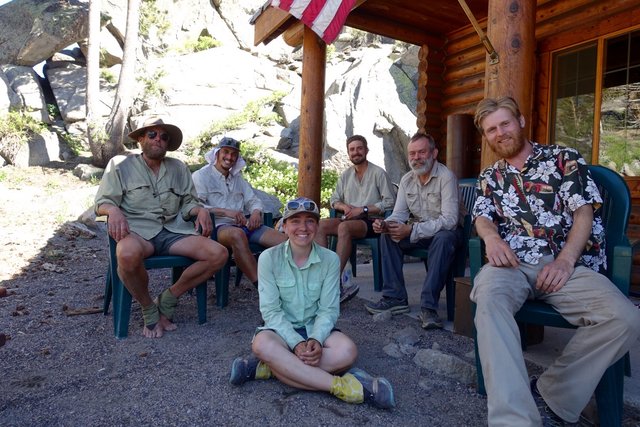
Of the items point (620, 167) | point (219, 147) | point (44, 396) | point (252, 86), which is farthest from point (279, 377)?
point (252, 86)

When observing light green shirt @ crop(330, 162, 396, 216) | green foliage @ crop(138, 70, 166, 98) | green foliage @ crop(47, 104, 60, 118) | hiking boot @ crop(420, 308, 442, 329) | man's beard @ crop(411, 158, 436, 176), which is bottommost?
hiking boot @ crop(420, 308, 442, 329)

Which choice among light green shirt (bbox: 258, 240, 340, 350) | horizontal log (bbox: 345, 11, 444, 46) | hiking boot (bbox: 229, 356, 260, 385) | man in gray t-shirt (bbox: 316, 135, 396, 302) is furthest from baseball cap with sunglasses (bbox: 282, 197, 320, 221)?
horizontal log (bbox: 345, 11, 444, 46)

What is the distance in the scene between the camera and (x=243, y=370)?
2.58 meters

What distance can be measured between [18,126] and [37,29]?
4808 mm

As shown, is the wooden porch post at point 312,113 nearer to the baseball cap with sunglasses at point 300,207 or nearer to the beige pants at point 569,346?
the baseball cap with sunglasses at point 300,207

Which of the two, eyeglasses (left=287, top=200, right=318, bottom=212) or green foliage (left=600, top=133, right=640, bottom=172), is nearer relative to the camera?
eyeglasses (left=287, top=200, right=318, bottom=212)

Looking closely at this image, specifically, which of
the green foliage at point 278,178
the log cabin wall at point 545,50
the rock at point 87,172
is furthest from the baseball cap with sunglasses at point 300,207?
the rock at point 87,172

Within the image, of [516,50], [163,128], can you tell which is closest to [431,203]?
[516,50]

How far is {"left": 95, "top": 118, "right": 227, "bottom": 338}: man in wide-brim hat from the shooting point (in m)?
3.37

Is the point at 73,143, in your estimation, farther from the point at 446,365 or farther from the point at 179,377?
the point at 446,365

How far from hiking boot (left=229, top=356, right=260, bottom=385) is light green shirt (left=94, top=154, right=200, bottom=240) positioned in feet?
4.86

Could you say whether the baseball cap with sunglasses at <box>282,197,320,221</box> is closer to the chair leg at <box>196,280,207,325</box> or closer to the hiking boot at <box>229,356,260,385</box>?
the hiking boot at <box>229,356,260,385</box>

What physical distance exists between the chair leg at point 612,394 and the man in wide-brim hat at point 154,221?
2601 millimetres

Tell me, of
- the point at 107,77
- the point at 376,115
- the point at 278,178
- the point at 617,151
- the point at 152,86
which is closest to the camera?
the point at 617,151
